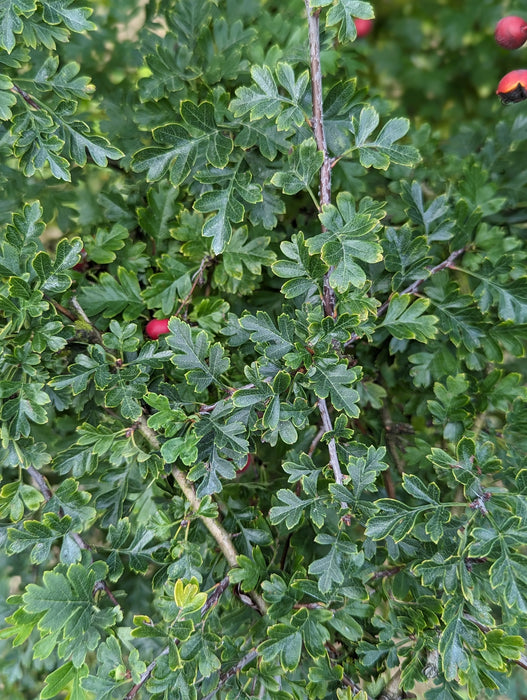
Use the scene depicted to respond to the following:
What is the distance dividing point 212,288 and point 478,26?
1.23m

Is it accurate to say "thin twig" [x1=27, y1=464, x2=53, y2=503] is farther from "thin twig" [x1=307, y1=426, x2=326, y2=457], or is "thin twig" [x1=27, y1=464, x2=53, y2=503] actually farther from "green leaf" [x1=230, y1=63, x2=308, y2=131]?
"green leaf" [x1=230, y1=63, x2=308, y2=131]

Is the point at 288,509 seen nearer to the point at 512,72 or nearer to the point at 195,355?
the point at 195,355

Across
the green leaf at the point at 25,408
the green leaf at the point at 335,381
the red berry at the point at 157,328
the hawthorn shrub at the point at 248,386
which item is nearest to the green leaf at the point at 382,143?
the hawthorn shrub at the point at 248,386

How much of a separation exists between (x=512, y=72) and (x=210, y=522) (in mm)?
699

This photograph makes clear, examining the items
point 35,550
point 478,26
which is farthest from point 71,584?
point 478,26

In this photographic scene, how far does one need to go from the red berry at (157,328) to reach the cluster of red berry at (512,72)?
21.6 inches

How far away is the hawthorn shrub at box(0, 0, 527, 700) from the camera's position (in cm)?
60

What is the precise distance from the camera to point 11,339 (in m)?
0.66

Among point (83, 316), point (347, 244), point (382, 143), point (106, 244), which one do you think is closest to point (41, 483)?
point (83, 316)

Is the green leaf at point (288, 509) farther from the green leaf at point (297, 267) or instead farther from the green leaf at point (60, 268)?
the green leaf at point (60, 268)

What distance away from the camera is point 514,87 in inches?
30.0

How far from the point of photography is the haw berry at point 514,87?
2.49 feet

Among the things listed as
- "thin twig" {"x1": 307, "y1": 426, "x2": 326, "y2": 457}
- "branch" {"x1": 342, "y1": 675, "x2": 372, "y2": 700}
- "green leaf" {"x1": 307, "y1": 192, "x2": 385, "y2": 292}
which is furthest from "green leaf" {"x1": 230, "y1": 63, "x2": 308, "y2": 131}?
"branch" {"x1": 342, "y1": 675, "x2": 372, "y2": 700}

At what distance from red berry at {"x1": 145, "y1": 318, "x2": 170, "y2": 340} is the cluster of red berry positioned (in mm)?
548
